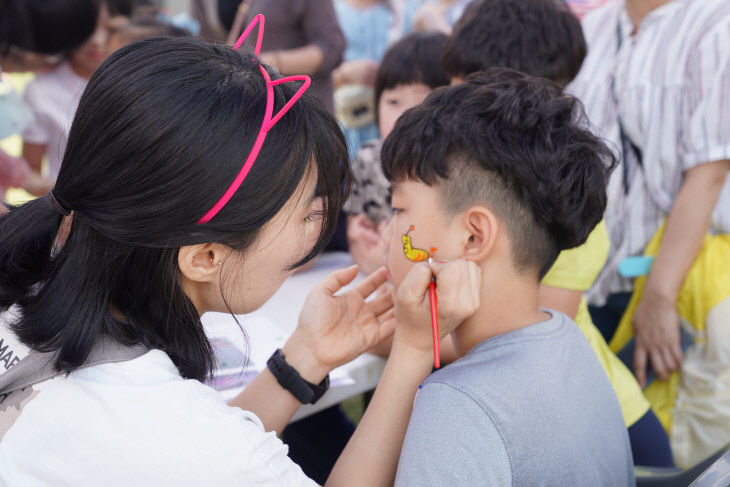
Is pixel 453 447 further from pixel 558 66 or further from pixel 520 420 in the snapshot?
pixel 558 66

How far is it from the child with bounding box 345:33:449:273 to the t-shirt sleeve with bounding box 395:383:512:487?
938 mm

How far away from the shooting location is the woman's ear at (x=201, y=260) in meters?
0.86

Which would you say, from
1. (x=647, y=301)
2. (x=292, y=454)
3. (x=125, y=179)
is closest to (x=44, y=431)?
(x=125, y=179)

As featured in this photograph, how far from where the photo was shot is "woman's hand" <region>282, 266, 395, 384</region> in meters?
1.22

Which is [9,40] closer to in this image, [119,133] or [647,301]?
[119,133]

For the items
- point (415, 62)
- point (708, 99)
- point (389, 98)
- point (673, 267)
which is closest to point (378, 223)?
point (389, 98)

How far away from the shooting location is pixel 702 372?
1.52 meters

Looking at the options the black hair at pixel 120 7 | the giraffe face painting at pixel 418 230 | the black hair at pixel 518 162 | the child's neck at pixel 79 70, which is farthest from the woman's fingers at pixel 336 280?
the black hair at pixel 120 7

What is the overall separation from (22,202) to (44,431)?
368mm

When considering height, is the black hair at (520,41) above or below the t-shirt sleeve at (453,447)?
above

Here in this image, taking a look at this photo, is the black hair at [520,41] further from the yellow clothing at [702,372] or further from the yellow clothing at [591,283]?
the yellow clothing at [702,372]

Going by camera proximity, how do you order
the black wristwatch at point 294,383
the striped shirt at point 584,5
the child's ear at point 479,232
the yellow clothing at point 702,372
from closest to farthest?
the child's ear at point 479,232
the black wristwatch at point 294,383
the yellow clothing at point 702,372
the striped shirt at point 584,5

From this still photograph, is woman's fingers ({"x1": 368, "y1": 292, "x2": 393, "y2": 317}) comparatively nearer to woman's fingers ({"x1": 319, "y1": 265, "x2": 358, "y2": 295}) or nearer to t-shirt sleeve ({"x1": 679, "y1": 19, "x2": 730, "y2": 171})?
woman's fingers ({"x1": 319, "y1": 265, "x2": 358, "y2": 295})

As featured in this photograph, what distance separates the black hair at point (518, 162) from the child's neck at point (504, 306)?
0.03 meters
